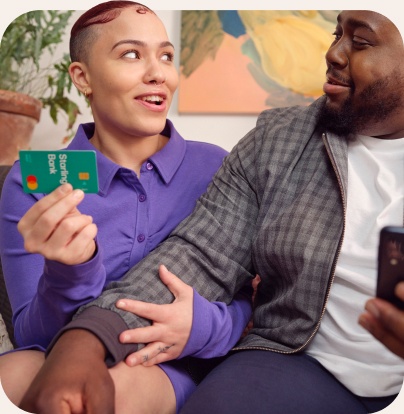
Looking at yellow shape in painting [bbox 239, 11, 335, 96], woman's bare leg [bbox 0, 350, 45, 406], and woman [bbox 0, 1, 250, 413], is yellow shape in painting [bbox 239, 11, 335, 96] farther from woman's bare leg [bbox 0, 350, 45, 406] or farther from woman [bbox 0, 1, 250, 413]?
woman's bare leg [bbox 0, 350, 45, 406]

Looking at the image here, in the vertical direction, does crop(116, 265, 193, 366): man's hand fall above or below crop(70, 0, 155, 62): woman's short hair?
below

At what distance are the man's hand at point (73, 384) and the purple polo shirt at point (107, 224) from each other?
0.30ft

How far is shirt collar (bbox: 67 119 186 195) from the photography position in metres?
0.82

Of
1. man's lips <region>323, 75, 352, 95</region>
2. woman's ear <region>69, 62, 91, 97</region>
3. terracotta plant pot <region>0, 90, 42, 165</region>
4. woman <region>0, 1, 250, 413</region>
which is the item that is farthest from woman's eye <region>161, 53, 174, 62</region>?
terracotta plant pot <region>0, 90, 42, 165</region>

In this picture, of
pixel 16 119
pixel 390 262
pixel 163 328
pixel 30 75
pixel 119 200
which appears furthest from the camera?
pixel 30 75

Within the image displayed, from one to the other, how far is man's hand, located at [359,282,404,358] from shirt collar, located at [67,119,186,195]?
36cm

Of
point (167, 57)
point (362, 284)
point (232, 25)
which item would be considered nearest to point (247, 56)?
point (232, 25)

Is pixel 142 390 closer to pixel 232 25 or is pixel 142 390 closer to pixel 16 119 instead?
pixel 16 119

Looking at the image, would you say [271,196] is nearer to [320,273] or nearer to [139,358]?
[320,273]

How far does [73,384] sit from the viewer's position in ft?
1.96

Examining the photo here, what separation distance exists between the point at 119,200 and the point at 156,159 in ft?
0.27

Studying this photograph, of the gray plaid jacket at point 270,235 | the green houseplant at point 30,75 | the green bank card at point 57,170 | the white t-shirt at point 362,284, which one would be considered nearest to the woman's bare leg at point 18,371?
the gray plaid jacket at point 270,235

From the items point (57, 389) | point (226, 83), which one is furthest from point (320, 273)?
point (226, 83)

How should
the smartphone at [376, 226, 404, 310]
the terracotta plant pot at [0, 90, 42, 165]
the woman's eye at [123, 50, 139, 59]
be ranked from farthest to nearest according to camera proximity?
the terracotta plant pot at [0, 90, 42, 165] → the woman's eye at [123, 50, 139, 59] → the smartphone at [376, 226, 404, 310]
